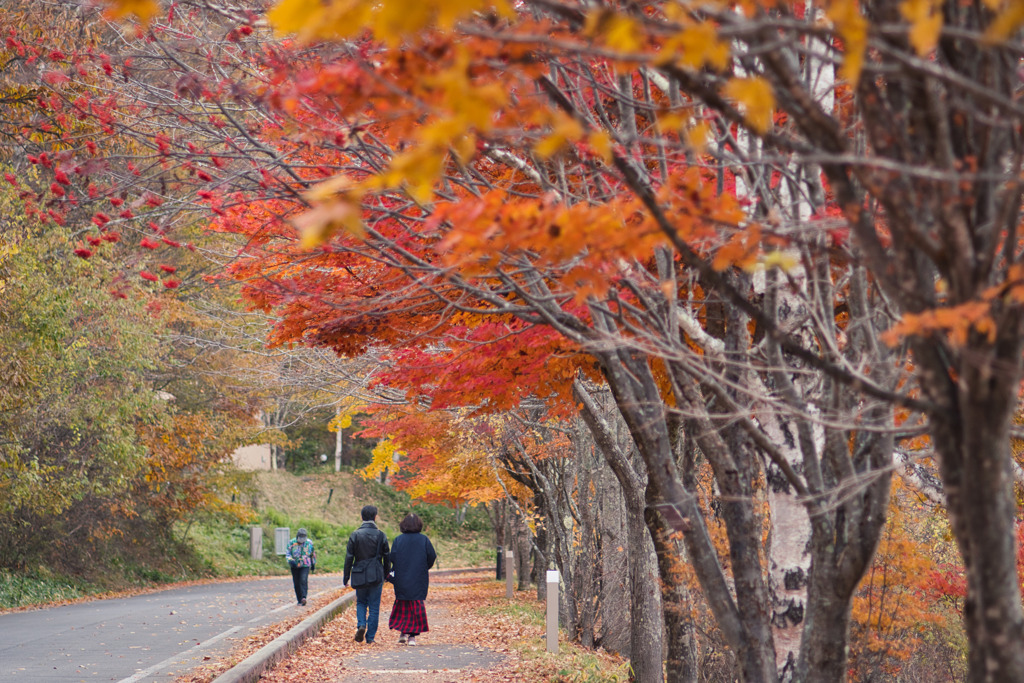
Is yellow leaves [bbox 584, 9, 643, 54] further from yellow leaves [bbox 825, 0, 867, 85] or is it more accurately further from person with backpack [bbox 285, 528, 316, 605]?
person with backpack [bbox 285, 528, 316, 605]

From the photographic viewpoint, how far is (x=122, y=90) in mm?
6914

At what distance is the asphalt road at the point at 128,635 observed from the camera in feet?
32.4

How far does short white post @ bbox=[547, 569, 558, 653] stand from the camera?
12062 millimetres

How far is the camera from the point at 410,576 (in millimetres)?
13328

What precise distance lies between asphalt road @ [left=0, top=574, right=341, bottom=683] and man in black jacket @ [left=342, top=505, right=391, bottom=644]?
1.69 meters

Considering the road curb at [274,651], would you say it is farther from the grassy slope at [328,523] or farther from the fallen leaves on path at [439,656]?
the grassy slope at [328,523]

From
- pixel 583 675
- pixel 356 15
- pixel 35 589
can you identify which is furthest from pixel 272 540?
pixel 356 15

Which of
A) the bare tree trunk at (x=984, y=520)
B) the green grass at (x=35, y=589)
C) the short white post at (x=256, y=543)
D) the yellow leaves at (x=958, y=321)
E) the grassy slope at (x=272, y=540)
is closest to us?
the yellow leaves at (x=958, y=321)

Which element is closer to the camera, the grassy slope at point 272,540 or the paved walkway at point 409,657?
the paved walkway at point 409,657

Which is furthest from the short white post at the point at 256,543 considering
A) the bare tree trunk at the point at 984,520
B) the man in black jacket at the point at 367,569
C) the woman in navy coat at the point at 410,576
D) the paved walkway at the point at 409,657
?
the bare tree trunk at the point at 984,520

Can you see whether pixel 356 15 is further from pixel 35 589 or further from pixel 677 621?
pixel 35 589

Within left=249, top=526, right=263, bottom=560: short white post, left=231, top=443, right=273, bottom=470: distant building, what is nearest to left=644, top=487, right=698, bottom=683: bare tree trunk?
left=249, top=526, right=263, bottom=560: short white post

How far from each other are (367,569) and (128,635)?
349 centimetres

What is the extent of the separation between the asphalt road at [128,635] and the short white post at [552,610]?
3.93m
